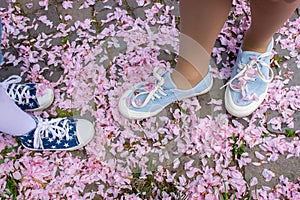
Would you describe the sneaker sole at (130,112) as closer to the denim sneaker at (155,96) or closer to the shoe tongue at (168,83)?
the denim sneaker at (155,96)

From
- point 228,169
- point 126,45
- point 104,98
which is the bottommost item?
point 228,169

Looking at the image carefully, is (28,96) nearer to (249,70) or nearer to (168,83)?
(168,83)

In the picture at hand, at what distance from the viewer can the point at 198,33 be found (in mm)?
1633

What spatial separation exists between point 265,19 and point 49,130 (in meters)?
1.09

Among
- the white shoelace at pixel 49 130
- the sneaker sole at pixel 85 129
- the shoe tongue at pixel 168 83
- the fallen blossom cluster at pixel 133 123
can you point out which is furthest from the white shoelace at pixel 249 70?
the white shoelace at pixel 49 130

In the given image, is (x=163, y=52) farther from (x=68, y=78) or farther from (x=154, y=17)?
(x=68, y=78)

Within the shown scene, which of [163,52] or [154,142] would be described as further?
[163,52]

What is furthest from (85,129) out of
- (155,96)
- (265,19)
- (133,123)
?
(265,19)

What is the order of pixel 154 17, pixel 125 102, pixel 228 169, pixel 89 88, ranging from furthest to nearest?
pixel 154 17 < pixel 89 88 < pixel 125 102 < pixel 228 169

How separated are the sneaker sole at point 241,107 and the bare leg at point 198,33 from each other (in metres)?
0.19

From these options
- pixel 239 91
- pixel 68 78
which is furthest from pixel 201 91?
pixel 68 78

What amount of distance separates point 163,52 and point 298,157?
887 millimetres

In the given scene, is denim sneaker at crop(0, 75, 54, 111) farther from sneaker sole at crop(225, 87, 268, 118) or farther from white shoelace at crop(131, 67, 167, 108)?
sneaker sole at crop(225, 87, 268, 118)

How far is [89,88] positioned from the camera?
208 cm
